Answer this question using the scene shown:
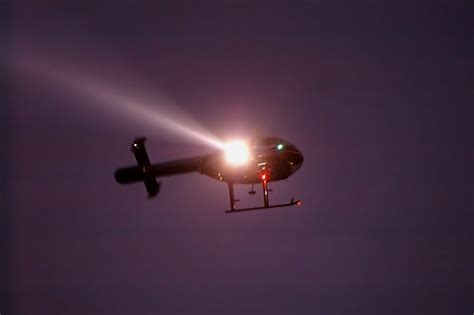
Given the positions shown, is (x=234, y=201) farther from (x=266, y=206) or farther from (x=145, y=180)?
(x=145, y=180)

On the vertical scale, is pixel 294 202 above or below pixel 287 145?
below

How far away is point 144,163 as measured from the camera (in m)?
12.0

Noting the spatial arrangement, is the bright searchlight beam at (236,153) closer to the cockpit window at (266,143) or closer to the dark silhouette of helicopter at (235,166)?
the dark silhouette of helicopter at (235,166)

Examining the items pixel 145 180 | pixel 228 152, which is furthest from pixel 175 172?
pixel 228 152

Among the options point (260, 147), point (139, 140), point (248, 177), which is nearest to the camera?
point (260, 147)

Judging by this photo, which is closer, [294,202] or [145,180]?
[294,202]

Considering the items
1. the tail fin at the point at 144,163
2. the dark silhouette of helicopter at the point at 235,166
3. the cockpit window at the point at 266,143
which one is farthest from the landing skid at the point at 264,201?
the tail fin at the point at 144,163

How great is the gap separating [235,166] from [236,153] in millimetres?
355

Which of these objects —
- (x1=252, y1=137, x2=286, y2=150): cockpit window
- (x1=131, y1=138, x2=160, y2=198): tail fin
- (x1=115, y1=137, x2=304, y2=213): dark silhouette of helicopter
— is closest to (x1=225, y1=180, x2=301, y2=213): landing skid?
(x1=115, y1=137, x2=304, y2=213): dark silhouette of helicopter

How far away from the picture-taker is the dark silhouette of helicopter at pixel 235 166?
1053 cm

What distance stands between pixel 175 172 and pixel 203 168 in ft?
2.59

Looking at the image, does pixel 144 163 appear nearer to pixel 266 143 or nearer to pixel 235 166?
pixel 235 166

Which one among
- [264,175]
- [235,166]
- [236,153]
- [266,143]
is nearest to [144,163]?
[235,166]

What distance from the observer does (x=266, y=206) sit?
1065cm
